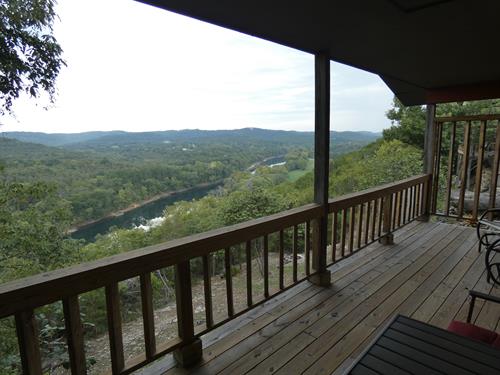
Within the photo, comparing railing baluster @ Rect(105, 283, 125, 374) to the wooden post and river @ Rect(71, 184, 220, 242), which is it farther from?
the wooden post

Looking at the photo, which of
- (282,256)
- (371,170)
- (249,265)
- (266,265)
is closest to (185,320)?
(249,265)

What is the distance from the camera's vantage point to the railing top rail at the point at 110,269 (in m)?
1.17

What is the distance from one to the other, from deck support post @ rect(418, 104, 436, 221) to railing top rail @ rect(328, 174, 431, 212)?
65cm

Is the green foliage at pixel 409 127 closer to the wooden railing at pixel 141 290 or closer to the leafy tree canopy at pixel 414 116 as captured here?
the leafy tree canopy at pixel 414 116

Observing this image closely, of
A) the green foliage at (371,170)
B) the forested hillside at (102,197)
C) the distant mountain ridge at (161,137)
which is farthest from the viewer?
the green foliage at (371,170)

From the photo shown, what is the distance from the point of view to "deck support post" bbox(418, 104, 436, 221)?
4804mm

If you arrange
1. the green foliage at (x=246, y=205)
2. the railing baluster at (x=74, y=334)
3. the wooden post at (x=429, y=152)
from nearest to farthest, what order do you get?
the railing baluster at (x=74, y=334)
the wooden post at (x=429, y=152)
the green foliage at (x=246, y=205)

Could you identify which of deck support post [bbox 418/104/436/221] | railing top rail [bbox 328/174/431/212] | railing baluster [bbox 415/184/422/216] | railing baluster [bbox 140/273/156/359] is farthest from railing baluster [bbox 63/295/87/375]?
deck support post [bbox 418/104/436/221]

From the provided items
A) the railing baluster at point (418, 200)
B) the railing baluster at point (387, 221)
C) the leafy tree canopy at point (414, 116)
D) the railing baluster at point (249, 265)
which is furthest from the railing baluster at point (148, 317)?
the leafy tree canopy at point (414, 116)

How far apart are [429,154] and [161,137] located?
4.63 metres

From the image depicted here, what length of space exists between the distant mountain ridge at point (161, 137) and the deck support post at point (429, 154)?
4.63ft

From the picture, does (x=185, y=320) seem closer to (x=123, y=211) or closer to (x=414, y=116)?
(x=123, y=211)

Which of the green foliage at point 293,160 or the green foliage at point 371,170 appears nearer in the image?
the green foliage at point 293,160

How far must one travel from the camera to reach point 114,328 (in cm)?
154
